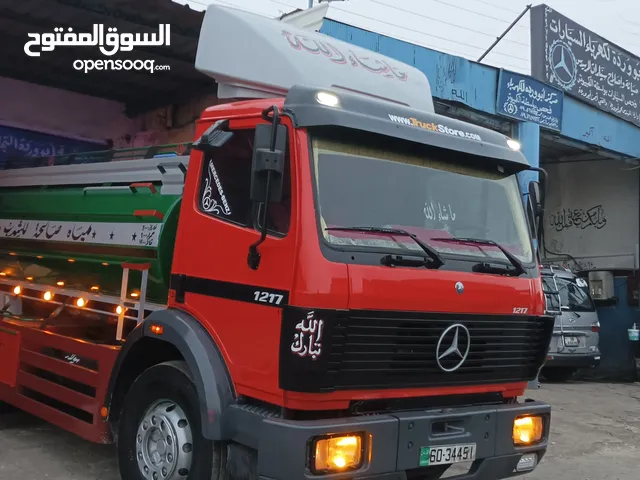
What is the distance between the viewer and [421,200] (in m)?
3.91

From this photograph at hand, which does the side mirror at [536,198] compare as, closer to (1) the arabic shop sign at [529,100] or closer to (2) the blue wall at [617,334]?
(1) the arabic shop sign at [529,100]

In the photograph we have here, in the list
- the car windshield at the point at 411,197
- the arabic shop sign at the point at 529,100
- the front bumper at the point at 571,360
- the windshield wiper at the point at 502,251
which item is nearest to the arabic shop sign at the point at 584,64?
the arabic shop sign at the point at 529,100

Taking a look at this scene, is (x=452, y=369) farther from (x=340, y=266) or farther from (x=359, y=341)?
(x=340, y=266)

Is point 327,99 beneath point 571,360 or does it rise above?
above

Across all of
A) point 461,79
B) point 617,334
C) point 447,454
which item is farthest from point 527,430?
point 617,334

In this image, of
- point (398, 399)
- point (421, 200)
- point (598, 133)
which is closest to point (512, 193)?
point (421, 200)

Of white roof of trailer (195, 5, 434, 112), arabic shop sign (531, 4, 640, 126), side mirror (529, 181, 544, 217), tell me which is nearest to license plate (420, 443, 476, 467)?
side mirror (529, 181, 544, 217)

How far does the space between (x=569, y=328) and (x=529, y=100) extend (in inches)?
146

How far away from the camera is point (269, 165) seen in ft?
11.0

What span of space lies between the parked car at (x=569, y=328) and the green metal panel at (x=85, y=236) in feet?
25.2

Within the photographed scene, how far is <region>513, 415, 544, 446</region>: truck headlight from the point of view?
13.6 ft

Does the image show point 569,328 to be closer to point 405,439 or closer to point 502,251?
point 502,251

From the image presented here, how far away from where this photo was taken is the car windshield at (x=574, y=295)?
450 inches

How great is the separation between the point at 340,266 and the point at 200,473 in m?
1.39
